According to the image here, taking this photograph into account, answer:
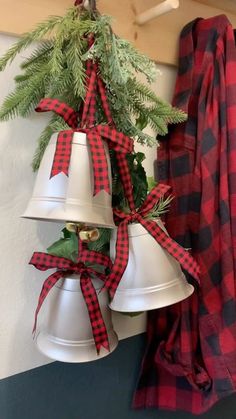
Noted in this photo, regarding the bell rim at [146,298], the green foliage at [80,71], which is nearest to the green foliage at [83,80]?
the green foliage at [80,71]

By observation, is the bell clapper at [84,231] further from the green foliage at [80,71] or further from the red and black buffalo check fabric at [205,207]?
the red and black buffalo check fabric at [205,207]

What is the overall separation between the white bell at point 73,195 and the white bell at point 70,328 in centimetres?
15

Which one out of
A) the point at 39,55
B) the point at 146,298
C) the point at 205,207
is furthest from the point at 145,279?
the point at 39,55

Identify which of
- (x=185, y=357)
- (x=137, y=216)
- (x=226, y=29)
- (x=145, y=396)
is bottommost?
(x=145, y=396)

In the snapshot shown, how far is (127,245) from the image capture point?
486 millimetres

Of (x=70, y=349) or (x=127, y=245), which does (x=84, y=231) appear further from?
(x=70, y=349)

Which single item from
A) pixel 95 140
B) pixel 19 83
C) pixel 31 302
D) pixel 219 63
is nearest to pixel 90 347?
pixel 31 302

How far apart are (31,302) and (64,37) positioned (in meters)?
0.45

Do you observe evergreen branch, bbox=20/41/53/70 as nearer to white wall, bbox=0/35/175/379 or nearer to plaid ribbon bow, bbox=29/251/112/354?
white wall, bbox=0/35/175/379

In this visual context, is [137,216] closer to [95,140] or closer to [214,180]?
[95,140]

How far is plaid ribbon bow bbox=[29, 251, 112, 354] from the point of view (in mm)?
510

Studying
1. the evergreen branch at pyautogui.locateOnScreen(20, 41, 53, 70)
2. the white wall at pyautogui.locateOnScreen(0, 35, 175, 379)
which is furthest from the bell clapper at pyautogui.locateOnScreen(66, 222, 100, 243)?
the evergreen branch at pyautogui.locateOnScreen(20, 41, 53, 70)

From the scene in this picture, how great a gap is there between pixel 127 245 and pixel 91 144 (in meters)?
0.15

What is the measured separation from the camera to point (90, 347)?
525 mm
